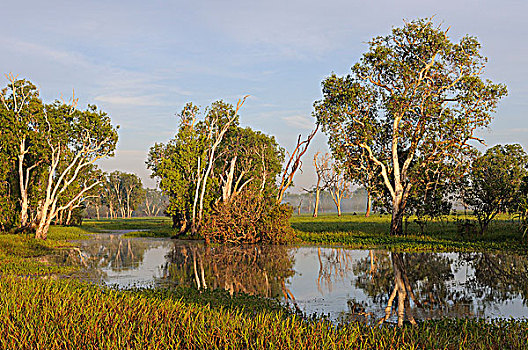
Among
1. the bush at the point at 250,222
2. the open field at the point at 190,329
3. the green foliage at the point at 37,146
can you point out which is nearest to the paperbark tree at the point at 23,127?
the green foliage at the point at 37,146

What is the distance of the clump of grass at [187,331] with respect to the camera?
6.56 metres

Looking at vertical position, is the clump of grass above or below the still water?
above

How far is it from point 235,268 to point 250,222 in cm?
1042

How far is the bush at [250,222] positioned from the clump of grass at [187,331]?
1956 cm

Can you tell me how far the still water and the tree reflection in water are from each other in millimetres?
31

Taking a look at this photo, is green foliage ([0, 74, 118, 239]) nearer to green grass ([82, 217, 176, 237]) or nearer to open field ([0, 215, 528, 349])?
green grass ([82, 217, 176, 237])

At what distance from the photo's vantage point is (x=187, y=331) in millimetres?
7082

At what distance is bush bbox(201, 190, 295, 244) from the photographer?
28672 millimetres

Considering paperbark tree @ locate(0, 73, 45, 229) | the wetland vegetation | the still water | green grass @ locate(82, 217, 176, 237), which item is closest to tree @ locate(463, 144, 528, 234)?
the wetland vegetation

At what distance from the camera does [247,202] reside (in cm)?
2986

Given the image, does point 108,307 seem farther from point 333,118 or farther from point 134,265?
point 333,118

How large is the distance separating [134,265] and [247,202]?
1126 cm

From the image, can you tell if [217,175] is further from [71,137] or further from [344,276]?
[344,276]

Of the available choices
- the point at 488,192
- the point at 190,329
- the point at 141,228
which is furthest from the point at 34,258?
the point at 141,228
